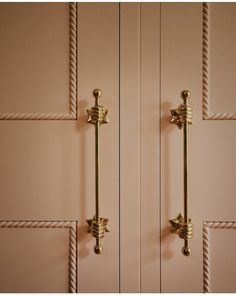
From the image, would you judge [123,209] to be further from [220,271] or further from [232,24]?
[232,24]

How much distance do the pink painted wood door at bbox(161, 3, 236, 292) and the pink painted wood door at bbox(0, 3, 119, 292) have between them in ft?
0.44

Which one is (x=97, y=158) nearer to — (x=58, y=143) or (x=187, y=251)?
(x=58, y=143)

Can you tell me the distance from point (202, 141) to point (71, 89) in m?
0.35

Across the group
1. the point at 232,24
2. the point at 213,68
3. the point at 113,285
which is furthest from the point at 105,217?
the point at 232,24

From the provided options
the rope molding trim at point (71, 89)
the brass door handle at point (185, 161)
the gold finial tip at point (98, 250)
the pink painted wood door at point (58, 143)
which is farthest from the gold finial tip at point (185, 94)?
the gold finial tip at point (98, 250)

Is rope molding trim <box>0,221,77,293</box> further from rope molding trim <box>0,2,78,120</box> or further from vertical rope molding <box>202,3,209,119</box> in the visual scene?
vertical rope molding <box>202,3,209,119</box>

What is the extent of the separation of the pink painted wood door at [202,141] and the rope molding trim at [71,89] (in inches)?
8.7

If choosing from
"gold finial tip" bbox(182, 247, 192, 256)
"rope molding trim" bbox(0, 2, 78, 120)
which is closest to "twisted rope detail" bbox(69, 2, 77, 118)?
"rope molding trim" bbox(0, 2, 78, 120)

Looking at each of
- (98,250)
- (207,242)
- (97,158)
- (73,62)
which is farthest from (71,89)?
(207,242)

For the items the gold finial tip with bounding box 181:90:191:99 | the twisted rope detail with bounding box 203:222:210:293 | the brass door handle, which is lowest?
the twisted rope detail with bounding box 203:222:210:293

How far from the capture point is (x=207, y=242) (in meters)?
0.61

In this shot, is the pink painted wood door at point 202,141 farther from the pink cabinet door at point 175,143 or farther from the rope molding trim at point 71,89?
the rope molding trim at point 71,89

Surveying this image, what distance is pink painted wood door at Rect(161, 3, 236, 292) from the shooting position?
61 cm

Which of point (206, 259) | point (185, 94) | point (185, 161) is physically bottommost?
point (206, 259)
